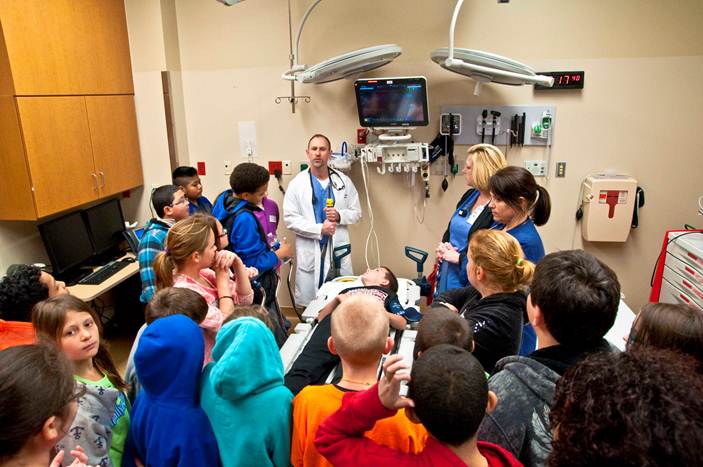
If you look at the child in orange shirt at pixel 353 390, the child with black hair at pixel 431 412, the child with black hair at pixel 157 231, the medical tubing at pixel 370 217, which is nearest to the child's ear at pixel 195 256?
the child with black hair at pixel 157 231

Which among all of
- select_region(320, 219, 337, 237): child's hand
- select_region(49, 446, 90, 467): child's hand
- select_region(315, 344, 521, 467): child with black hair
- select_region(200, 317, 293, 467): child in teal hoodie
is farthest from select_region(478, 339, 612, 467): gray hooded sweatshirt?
select_region(320, 219, 337, 237): child's hand

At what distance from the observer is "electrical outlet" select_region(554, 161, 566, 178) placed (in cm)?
373

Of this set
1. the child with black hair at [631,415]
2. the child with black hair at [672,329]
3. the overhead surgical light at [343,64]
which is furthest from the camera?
the overhead surgical light at [343,64]

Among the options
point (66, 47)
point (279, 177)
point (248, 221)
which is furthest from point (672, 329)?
point (66, 47)

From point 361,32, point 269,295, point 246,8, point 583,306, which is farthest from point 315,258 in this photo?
point 583,306

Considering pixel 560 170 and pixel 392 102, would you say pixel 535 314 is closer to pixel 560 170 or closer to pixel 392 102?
pixel 392 102

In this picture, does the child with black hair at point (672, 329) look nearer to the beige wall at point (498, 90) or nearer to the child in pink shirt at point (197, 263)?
the child in pink shirt at point (197, 263)

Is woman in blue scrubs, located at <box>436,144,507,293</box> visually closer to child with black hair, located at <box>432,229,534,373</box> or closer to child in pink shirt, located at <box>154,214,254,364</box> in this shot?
child with black hair, located at <box>432,229,534,373</box>

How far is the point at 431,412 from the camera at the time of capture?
3.19 feet

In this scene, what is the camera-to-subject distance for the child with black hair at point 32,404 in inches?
38.9

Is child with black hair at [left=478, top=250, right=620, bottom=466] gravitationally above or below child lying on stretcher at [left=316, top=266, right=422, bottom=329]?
above

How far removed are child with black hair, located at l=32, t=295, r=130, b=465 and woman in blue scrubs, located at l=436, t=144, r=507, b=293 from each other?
174 cm

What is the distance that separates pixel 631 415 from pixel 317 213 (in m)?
3.15

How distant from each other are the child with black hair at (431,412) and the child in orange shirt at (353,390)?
6.1 inches
